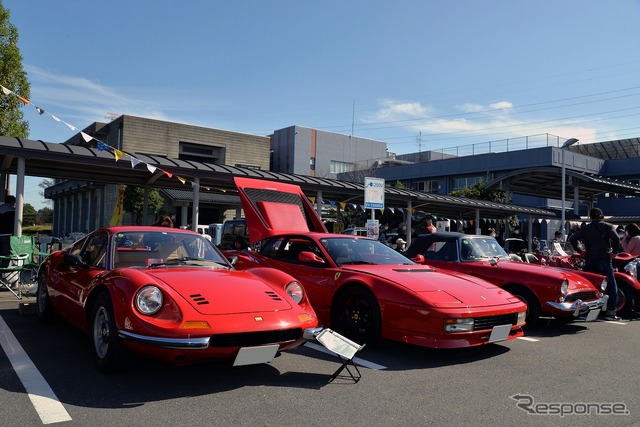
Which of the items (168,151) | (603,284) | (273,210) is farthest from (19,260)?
(168,151)

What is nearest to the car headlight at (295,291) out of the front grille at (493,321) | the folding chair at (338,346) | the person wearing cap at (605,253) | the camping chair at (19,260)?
the folding chair at (338,346)

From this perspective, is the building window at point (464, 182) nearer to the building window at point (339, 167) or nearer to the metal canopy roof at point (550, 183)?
the metal canopy roof at point (550, 183)

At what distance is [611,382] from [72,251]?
6.03 metres

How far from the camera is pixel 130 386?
4020 millimetres

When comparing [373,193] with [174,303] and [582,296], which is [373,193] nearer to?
[582,296]

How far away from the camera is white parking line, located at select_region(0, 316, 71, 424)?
11.2ft

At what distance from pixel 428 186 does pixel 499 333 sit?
44389mm

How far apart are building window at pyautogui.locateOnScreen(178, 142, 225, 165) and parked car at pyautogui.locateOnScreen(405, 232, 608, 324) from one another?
105ft

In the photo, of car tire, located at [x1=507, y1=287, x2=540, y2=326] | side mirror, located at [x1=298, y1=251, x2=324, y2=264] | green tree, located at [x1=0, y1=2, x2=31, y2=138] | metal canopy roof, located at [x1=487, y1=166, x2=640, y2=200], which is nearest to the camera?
side mirror, located at [x1=298, y1=251, x2=324, y2=264]

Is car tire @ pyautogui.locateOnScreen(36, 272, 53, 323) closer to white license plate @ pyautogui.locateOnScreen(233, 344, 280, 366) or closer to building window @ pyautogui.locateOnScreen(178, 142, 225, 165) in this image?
white license plate @ pyautogui.locateOnScreen(233, 344, 280, 366)

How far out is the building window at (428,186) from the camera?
48.0 metres

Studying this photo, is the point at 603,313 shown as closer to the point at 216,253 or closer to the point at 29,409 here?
the point at 216,253

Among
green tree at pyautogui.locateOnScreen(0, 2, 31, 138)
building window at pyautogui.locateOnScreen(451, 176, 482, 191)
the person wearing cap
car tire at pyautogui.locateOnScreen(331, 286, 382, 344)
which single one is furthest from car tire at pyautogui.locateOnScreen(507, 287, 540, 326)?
building window at pyautogui.locateOnScreen(451, 176, 482, 191)

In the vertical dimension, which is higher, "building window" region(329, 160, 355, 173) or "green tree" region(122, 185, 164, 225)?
"building window" region(329, 160, 355, 173)
